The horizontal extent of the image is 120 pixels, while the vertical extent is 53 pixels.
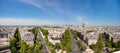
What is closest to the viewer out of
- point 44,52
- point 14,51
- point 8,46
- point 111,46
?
point 14,51

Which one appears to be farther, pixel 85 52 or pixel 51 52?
pixel 85 52

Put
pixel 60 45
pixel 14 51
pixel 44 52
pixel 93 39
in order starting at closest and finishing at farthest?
pixel 14 51, pixel 44 52, pixel 60 45, pixel 93 39

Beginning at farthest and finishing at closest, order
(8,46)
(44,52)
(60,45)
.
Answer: (60,45), (8,46), (44,52)

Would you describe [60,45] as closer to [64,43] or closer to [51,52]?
[64,43]

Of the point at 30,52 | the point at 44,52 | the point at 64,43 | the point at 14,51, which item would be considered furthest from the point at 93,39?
the point at 14,51

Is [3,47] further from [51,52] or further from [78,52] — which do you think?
[78,52]

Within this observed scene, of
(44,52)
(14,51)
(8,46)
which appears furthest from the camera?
(8,46)

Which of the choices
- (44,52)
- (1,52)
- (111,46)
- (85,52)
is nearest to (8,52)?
(1,52)

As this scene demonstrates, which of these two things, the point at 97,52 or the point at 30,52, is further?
the point at 97,52
